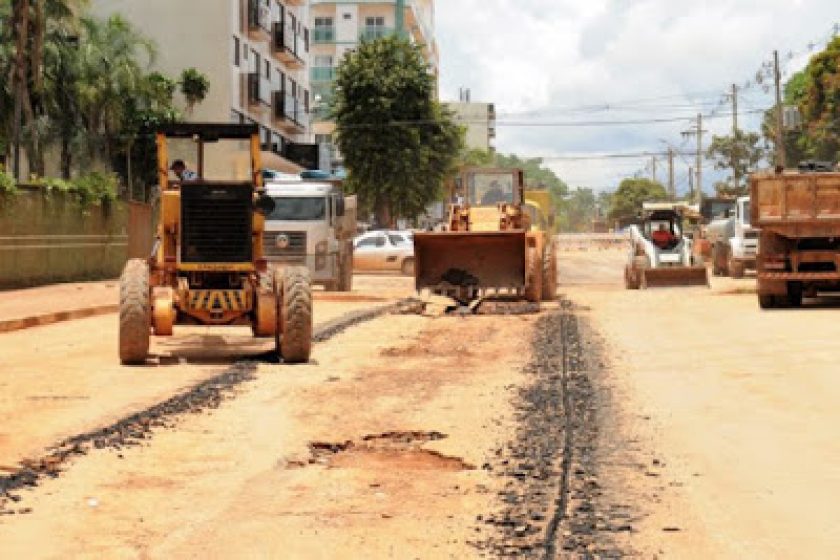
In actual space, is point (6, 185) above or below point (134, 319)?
above

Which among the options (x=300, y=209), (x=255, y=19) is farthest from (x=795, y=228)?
(x=255, y=19)

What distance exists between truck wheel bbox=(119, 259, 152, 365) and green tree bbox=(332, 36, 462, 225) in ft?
151

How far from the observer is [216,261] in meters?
15.1

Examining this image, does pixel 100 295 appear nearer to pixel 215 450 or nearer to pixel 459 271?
pixel 459 271

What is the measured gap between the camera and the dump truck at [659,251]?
31984 millimetres

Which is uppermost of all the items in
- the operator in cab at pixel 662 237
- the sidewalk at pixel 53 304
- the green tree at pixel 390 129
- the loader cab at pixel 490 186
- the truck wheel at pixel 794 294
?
the green tree at pixel 390 129

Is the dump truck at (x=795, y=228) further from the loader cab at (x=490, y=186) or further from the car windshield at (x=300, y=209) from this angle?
the car windshield at (x=300, y=209)

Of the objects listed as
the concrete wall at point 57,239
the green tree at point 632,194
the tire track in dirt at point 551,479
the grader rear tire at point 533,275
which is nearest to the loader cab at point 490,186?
the grader rear tire at point 533,275

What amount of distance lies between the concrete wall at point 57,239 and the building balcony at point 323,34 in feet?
234

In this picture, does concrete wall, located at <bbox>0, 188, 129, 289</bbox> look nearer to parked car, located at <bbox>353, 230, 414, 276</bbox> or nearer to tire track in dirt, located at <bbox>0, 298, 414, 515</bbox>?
parked car, located at <bbox>353, 230, 414, 276</bbox>

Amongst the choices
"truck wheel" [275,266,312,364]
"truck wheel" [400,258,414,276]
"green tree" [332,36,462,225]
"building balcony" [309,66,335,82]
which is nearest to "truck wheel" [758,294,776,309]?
"truck wheel" [275,266,312,364]

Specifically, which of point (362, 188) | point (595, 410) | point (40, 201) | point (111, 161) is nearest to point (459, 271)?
point (40, 201)

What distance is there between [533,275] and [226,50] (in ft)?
110

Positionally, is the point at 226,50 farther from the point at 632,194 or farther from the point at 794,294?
the point at 632,194
